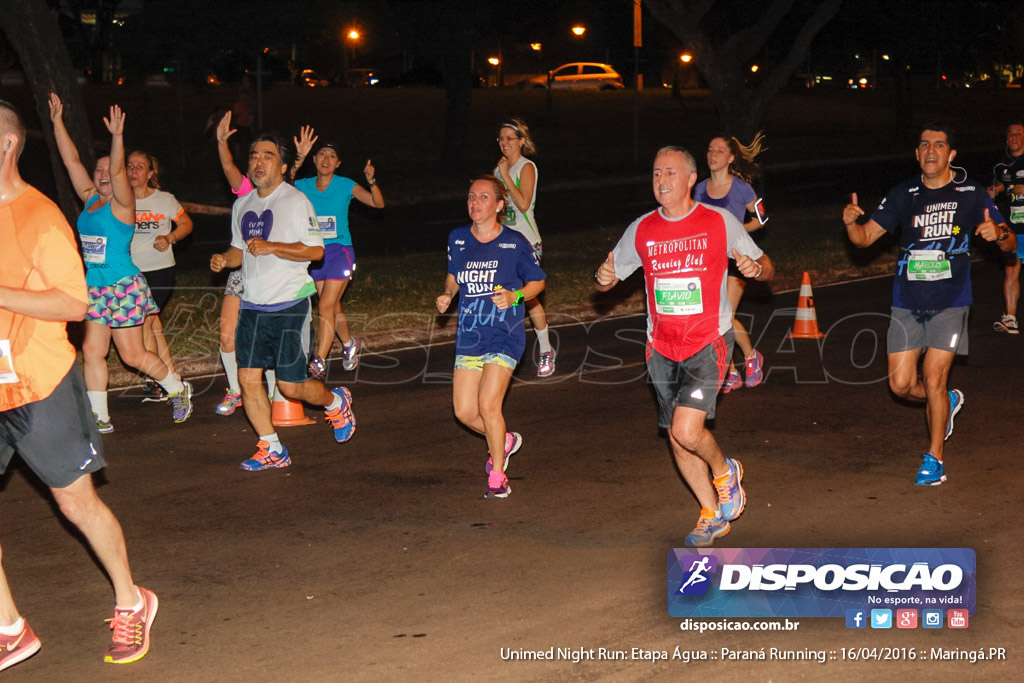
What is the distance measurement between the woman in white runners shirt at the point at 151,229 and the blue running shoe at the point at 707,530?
483cm

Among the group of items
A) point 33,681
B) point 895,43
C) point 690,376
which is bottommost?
point 33,681

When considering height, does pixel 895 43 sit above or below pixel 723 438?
above

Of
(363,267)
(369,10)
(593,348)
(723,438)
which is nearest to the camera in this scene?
(723,438)

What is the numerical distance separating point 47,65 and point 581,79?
52.1 meters

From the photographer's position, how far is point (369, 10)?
29594mm

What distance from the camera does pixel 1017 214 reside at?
1223 cm

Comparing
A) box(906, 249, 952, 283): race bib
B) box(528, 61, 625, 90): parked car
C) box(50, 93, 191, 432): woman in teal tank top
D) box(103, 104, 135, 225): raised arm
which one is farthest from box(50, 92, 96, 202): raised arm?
box(528, 61, 625, 90): parked car

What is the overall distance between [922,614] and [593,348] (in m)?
7.01

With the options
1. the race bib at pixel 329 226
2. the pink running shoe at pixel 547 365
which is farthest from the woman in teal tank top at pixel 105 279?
the pink running shoe at pixel 547 365

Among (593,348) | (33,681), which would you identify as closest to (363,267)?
(593,348)

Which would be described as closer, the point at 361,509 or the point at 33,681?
the point at 33,681

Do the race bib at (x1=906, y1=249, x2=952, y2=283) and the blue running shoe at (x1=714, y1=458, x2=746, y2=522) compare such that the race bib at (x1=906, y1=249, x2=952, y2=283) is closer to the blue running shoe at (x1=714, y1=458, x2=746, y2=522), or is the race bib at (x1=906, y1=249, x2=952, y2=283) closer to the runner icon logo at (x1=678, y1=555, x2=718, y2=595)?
the blue running shoe at (x1=714, y1=458, x2=746, y2=522)

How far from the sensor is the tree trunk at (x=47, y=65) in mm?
15328

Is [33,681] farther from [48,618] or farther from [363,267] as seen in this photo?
[363,267]
